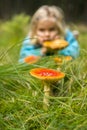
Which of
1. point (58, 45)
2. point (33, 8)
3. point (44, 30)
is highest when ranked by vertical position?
point (33, 8)

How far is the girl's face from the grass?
143cm

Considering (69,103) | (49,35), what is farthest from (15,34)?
(69,103)

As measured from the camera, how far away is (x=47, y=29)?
296cm

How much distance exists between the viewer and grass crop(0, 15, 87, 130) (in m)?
1.11

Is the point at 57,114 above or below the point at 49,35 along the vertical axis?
below

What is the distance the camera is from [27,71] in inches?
54.0

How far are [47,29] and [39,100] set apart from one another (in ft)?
5.83

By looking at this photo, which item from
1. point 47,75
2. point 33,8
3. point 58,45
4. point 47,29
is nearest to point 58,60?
point 47,75

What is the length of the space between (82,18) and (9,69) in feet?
30.8

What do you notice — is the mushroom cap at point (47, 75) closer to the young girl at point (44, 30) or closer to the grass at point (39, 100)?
the grass at point (39, 100)

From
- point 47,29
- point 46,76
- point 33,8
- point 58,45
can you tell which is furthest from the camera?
point 33,8

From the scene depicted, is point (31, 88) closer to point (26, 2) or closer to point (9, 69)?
point (9, 69)

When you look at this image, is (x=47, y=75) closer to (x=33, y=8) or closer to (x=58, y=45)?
(x=58, y=45)

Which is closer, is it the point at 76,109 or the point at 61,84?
the point at 76,109
